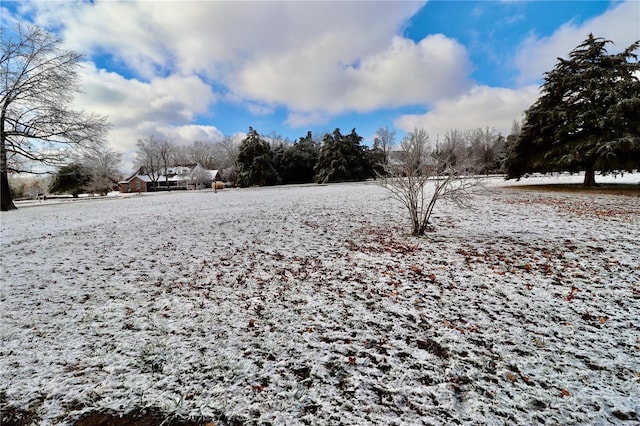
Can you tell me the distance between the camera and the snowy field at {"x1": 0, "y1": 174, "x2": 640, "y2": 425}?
236cm

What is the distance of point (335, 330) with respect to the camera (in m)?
3.40

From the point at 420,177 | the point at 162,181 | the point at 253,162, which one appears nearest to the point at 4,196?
the point at 420,177

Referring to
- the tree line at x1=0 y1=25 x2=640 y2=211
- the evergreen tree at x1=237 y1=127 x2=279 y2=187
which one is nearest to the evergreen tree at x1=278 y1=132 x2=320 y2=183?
the evergreen tree at x1=237 y1=127 x2=279 y2=187

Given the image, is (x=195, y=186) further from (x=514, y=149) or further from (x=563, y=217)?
(x=563, y=217)

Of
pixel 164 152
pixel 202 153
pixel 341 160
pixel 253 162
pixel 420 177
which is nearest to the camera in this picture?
pixel 420 177

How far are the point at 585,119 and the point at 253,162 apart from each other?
32.4 m

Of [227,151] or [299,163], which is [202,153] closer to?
[227,151]

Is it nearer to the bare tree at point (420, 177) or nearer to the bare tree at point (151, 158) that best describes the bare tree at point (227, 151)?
the bare tree at point (151, 158)

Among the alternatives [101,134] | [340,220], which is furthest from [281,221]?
[101,134]

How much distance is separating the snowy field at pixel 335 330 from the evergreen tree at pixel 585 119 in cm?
1203

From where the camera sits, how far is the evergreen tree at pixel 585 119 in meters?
14.4

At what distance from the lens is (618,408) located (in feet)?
7.24

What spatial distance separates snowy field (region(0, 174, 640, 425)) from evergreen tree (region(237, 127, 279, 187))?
101 ft

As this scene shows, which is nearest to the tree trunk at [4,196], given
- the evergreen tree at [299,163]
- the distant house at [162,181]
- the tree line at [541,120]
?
the tree line at [541,120]
